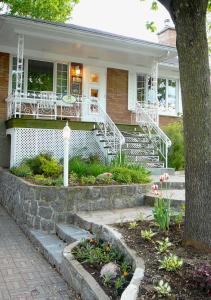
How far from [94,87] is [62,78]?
4.42 feet

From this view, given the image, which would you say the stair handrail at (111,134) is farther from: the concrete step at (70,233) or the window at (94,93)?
the concrete step at (70,233)

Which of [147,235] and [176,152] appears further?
[176,152]

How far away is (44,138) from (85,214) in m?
4.54

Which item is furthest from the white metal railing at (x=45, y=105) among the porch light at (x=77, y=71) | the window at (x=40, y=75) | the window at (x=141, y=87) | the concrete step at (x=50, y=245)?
the concrete step at (x=50, y=245)

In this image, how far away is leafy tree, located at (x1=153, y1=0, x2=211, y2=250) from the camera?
14.2 ft

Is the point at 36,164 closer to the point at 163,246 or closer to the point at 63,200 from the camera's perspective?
the point at 63,200

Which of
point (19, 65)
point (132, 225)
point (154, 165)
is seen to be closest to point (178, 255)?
point (132, 225)

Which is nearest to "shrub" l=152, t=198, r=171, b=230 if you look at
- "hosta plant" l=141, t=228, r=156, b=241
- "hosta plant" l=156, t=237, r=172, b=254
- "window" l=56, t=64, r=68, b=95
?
"hosta plant" l=141, t=228, r=156, b=241

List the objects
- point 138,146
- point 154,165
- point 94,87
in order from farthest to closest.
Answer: point 94,87 < point 138,146 < point 154,165

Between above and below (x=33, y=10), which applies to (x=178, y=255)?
below

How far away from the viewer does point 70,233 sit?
6145 millimetres

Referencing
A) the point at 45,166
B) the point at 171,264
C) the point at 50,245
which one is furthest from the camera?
the point at 45,166

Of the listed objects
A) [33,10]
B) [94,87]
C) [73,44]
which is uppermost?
[33,10]

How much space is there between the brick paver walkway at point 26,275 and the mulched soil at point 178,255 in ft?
3.54
